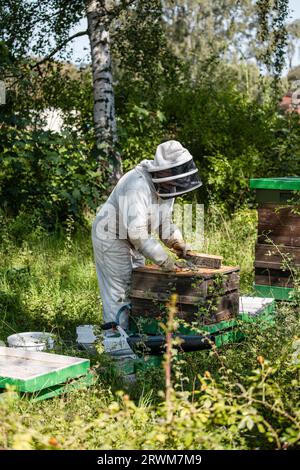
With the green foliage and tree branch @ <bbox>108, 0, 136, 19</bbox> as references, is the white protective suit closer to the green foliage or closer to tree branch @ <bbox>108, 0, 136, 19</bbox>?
the green foliage

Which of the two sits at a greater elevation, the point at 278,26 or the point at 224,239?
the point at 278,26

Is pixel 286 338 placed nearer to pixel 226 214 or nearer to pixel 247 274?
pixel 247 274

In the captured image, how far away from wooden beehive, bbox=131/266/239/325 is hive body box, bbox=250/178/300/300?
0.89m

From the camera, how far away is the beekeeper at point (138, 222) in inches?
203

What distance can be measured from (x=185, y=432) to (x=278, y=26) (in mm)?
6854

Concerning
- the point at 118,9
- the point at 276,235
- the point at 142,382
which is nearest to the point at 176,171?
the point at 276,235

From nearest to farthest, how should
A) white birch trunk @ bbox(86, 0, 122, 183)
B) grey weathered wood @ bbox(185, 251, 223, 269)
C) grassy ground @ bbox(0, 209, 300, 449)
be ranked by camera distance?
grassy ground @ bbox(0, 209, 300, 449)
grey weathered wood @ bbox(185, 251, 223, 269)
white birch trunk @ bbox(86, 0, 122, 183)

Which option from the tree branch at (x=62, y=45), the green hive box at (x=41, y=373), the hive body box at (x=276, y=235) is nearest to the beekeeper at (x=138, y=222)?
the hive body box at (x=276, y=235)

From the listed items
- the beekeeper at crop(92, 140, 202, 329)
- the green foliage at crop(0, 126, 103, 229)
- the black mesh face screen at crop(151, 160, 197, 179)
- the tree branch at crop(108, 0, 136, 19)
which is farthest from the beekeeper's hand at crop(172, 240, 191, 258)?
the tree branch at crop(108, 0, 136, 19)

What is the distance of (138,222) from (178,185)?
395 mm

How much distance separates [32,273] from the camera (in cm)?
731

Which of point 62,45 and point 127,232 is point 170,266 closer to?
point 127,232

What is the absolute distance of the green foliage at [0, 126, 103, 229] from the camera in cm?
841
